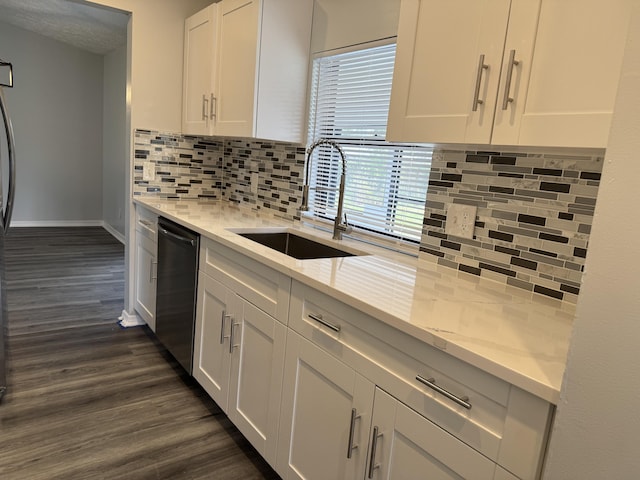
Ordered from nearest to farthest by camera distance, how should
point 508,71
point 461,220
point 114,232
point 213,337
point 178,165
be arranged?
point 508,71 < point 461,220 < point 213,337 < point 178,165 < point 114,232

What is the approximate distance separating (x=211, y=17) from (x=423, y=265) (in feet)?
6.44

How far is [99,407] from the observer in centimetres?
219

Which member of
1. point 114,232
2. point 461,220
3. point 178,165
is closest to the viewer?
point 461,220

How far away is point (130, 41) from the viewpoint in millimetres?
2893

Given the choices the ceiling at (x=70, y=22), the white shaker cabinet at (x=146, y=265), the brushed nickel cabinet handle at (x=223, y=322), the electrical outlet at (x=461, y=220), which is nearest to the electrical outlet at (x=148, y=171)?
the white shaker cabinet at (x=146, y=265)

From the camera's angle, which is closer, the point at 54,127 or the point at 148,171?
the point at 148,171

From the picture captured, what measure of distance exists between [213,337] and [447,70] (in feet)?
4.91

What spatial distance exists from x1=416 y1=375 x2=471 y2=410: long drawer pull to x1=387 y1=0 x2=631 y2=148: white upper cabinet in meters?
0.65

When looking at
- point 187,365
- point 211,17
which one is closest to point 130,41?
point 211,17

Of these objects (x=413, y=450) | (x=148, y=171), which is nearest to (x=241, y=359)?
(x=413, y=450)

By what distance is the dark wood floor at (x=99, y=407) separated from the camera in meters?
1.82

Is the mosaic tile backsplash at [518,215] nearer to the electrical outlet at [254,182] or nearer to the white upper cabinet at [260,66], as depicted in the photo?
the white upper cabinet at [260,66]

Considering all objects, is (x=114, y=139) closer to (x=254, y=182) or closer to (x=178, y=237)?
(x=254, y=182)

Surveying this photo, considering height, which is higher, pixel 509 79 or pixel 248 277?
pixel 509 79
